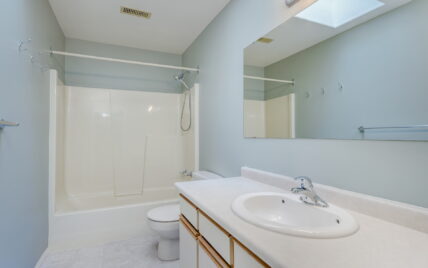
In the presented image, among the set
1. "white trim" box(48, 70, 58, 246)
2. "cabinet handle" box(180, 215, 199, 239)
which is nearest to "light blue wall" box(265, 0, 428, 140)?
"cabinet handle" box(180, 215, 199, 239)

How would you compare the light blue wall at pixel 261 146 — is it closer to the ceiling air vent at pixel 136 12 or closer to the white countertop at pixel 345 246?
the white countertop at pixel 345 246

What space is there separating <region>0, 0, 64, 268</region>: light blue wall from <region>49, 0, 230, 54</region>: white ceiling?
1.14 ft

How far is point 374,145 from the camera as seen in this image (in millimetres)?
941

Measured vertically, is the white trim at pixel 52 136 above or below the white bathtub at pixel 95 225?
above

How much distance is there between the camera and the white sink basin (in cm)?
75

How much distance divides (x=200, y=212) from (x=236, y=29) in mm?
1590

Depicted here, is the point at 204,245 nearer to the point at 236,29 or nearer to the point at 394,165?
the point at 394,165

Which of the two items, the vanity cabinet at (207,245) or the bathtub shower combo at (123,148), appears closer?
the vanity cabinet at (207,245)

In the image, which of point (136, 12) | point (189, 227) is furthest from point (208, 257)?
point (136, 12)

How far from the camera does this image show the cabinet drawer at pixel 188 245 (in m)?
1.23

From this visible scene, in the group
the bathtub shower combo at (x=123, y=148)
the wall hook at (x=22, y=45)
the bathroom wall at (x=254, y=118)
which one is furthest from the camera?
the bathtub shower combo at (x=123, y=148)

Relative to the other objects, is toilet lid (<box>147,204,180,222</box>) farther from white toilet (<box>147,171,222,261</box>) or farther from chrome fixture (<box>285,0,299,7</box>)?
chrome fixture (<box>285,0,299,7</box>)

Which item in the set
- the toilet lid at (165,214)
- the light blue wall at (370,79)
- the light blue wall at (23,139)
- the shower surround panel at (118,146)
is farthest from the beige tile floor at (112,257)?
the light blue wall at (370,79)

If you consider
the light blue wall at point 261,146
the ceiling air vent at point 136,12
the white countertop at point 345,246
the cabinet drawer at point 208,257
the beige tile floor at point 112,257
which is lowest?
the beige tile floor at point 112,257
